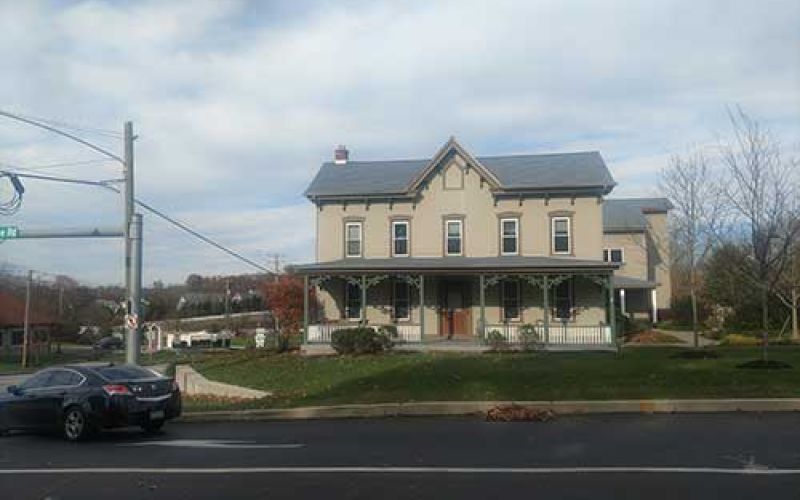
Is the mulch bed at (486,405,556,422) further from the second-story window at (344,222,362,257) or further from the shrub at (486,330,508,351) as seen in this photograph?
the second-story window at (344,222,362,257)

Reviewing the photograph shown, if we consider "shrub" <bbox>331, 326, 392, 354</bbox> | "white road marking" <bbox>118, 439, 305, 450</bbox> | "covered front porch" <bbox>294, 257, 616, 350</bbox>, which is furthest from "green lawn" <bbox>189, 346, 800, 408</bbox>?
"covered front porch" <bbox>294, 257, 616, 350</bbox>

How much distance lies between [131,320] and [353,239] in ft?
52.9

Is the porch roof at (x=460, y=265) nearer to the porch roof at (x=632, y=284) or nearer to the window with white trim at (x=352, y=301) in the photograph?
the window with white trim at (x=352, y=301)

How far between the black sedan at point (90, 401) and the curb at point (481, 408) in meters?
1.71

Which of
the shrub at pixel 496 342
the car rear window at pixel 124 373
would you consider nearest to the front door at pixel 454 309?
the shrub at pixel 496 342

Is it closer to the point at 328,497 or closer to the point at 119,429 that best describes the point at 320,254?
the point at 119,429

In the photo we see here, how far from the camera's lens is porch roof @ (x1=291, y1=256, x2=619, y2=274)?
113 ft

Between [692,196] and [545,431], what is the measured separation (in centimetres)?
1900

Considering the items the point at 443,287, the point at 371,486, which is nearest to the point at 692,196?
the point at 443,287

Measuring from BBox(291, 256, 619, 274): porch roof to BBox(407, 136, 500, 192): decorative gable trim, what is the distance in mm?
3211

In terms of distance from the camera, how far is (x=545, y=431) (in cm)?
1402

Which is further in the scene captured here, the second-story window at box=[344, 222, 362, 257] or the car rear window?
the second-story window at box=[344, 222, 362, 257]

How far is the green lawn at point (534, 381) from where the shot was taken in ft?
57.9

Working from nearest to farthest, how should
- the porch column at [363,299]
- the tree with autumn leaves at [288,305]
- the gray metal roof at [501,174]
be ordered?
the porch column at [363,299]
the gray metal roof at [501,174]
the tree with autumn leaves at [288,305]
